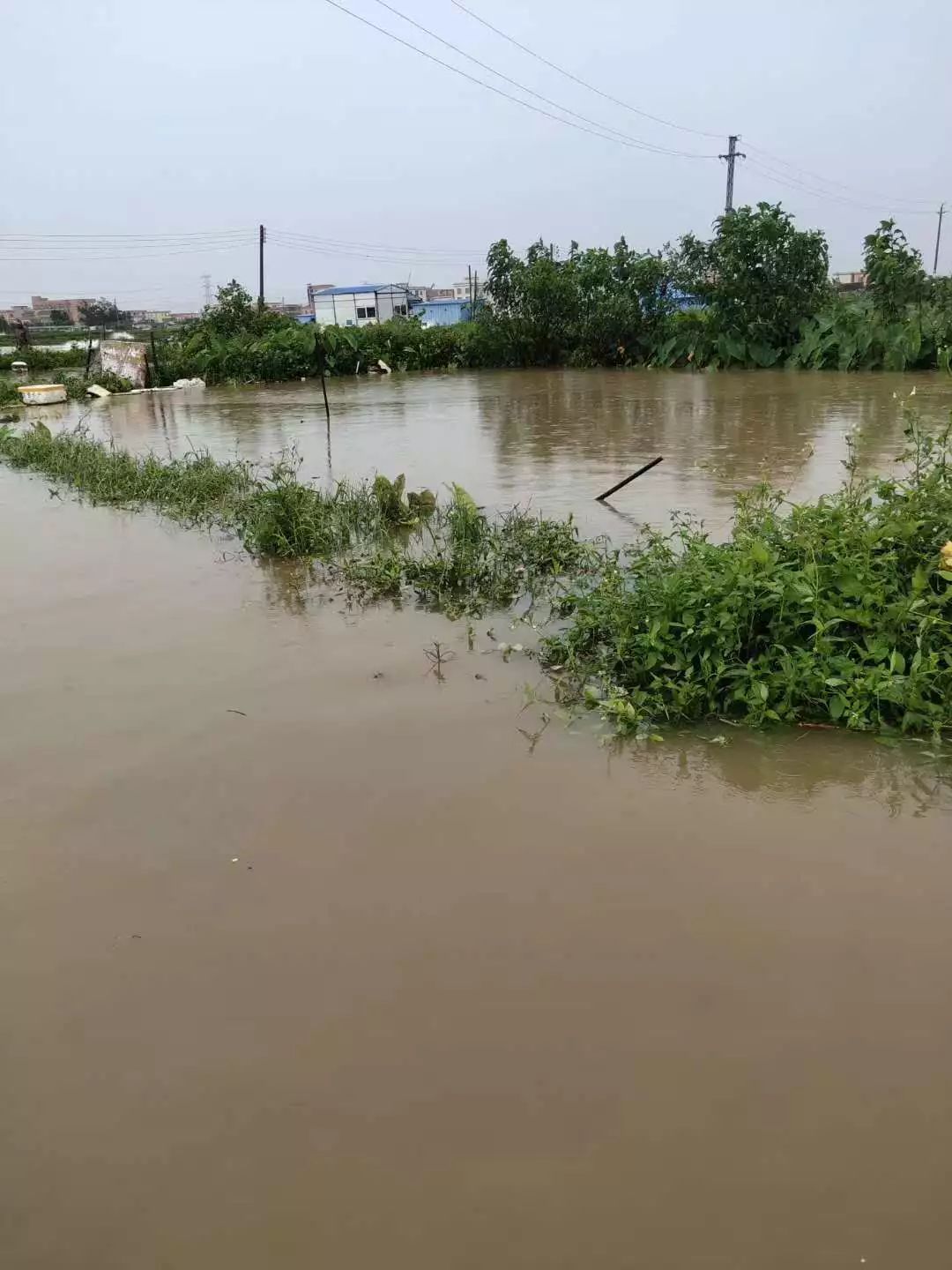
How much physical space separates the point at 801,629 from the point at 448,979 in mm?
2281

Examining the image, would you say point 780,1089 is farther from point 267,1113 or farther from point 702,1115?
point 267,1113

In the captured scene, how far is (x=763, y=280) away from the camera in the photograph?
21.7 m

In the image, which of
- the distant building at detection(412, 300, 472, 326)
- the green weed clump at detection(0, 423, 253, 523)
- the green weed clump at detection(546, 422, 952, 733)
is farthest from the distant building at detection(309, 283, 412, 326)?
the green weed clump at detection(546, 422, 952, 733)

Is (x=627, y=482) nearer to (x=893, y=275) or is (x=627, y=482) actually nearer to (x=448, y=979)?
(x=448, y=979)

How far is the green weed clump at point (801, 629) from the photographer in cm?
380

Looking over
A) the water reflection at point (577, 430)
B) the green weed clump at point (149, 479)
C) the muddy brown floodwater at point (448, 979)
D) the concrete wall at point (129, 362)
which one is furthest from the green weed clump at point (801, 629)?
the concrete wall at point (129, 362)

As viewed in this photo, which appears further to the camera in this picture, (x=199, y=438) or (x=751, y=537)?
(x=199, y=438)

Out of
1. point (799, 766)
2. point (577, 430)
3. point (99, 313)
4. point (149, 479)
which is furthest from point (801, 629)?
point (99, 313)

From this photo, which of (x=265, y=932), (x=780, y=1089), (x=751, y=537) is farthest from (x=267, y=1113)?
(x=751, y=537)

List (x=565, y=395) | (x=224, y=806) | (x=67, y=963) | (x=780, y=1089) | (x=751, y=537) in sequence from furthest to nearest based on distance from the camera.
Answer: (x=565, y=395) → (x=751, y=537) → (x=224, y=806) → (x=67, y=963) → (x=780, y=1089)

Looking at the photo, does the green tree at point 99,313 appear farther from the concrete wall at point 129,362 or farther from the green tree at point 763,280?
the green tree at point 763,280

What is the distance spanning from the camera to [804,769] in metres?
3.56

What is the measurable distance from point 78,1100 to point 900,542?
3781mm

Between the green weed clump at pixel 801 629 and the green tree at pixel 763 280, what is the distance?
1845cm
